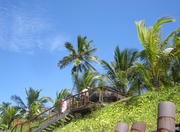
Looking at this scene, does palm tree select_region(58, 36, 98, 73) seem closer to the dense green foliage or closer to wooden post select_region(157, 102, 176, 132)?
the dense green foliage

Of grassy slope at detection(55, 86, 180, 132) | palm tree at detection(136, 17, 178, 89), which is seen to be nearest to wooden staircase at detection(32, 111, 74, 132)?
grassy slope at detection(55, 86, 180, 132)

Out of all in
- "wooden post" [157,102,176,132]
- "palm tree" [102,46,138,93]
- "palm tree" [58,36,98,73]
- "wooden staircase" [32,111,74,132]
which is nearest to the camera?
"wooden post" [157,102,176,132]

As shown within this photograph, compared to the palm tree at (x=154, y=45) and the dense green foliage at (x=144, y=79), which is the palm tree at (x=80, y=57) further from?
the palm tree at (x=154, y=45)

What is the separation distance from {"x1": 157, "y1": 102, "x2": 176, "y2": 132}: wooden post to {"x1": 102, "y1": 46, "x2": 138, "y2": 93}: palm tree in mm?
19531

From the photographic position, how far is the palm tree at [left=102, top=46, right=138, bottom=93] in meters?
23.0

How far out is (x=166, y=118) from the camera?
314 centimetres

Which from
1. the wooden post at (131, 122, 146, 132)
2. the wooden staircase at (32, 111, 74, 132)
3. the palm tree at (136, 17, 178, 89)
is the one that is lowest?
the wooden post at (131, 122, 146, 132)

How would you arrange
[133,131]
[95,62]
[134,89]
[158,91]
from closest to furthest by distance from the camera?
[133,131]
[158,91]
[134,89]
[95,62]

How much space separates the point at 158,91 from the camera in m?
14.9

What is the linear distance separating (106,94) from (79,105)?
1.78 m

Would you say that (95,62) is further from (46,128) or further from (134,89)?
(46,128)

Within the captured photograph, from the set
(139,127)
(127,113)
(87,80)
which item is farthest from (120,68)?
(139,127)

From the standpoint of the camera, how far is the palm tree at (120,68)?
23.0 m

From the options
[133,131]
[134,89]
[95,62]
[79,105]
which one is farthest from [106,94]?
[133,131]
